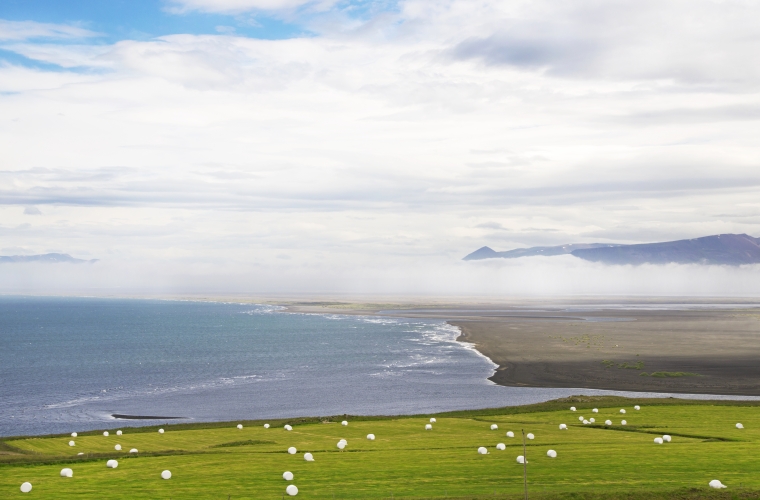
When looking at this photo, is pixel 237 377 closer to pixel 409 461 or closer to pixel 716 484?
pixel 409 461

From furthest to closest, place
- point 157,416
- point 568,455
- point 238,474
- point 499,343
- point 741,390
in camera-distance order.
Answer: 1. point 499,343
2. point 741,390
3. point 157,416
4. point 568,455
5. point 238,474

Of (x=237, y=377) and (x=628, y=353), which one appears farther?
(x=628, y=353)

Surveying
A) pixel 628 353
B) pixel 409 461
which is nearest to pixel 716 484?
pixel 409 461

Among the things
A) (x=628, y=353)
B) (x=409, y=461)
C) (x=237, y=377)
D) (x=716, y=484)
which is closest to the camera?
(x=716, y=484)

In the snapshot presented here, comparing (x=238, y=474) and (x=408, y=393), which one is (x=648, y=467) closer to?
(x=238, y=474)

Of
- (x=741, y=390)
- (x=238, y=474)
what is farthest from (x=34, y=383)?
(x=741, y=390)

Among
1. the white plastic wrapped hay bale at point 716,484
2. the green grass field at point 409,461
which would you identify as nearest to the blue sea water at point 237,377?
the green grass field at point 409,461

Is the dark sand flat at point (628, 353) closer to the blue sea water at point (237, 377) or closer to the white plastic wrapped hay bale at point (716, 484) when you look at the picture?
the blue sea water at point (237, 377)
